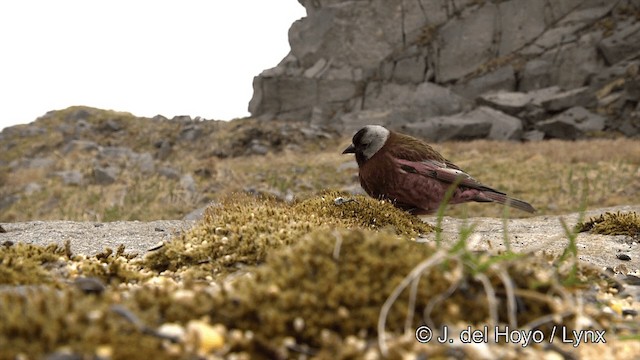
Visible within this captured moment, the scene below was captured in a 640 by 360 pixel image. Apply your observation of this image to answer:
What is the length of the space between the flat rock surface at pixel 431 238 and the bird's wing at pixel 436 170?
573 mm

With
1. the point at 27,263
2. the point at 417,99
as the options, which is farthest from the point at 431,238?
the point at 417,99

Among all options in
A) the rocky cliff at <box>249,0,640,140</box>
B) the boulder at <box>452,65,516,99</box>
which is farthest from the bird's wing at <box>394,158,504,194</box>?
the boulder at <box>452,65,516,99</box>

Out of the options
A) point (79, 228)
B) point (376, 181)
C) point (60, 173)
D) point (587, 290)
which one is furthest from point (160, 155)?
point (587, 290)

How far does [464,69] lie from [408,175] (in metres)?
31.3

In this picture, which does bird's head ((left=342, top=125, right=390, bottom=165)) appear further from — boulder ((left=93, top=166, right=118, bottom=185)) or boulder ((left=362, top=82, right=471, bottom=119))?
boulder ((left=362, top=82, right=471, bottom=119))

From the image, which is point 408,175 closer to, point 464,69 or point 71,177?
point 71,177

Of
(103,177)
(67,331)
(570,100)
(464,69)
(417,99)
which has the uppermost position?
(464,69)

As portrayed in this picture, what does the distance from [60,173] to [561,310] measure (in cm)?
2239

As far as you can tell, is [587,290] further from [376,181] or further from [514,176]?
[514,176]

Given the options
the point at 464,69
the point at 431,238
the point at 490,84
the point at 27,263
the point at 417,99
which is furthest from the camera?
the point at 464,69

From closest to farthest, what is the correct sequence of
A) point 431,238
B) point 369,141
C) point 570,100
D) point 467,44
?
1. point 431,238
2. point 369,141
3. point 570,100
4. point 467,44

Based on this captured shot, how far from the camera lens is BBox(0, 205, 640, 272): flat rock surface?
201 inches

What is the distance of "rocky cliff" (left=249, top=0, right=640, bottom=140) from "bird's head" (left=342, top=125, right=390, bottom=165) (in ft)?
75.4

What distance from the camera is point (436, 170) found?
236 inches
